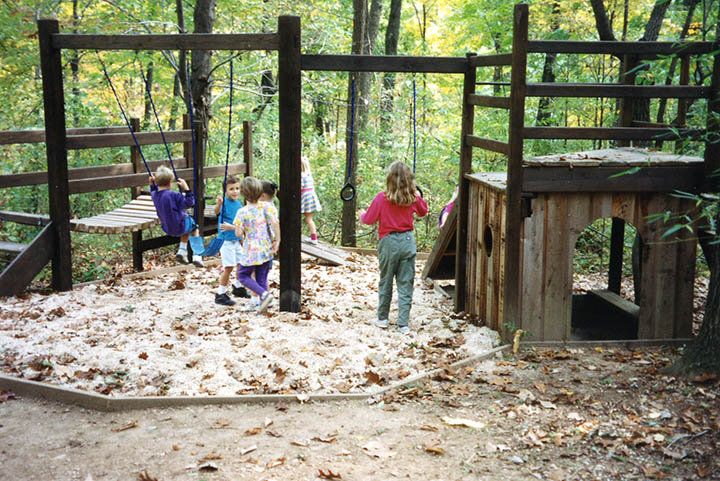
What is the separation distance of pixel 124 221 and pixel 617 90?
263 inches

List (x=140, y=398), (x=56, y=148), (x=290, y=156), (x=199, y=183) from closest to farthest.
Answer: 1. (x=140, y=398)
2. (x=290, y=156)
3. (x=56, y=148)
4. (x=199, y=183)

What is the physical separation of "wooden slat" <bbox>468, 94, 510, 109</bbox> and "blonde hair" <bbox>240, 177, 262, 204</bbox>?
2735 millimetres

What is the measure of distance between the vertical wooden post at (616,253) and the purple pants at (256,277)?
4496 millimetres

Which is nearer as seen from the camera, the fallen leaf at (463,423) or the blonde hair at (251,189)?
the fallen leaf at (463,423)

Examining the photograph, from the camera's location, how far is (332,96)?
1656 centimetres

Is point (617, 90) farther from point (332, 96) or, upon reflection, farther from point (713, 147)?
point (332, 96)

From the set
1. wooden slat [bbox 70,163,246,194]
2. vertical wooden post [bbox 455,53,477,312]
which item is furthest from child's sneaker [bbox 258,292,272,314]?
wooden slat [bbox 70,163,246,194]

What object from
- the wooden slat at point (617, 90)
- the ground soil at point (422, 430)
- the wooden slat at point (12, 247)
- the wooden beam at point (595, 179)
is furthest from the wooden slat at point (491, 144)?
the wooden slat at point (12, 247)

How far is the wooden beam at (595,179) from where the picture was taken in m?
6.95

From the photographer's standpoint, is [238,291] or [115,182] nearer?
[238,291]

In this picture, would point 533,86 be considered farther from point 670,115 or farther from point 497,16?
point 497,16

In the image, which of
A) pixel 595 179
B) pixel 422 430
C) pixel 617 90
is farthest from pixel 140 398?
pixel 617 90

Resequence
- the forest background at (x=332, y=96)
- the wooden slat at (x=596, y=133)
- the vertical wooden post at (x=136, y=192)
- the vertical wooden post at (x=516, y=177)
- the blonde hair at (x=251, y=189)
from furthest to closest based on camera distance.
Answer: the forest background at (x=332, y=96) < the vertical wooden post at (x=136, y=192) < the blonde hair at (x=251, y=189) < the wooden slat at (x=596, y=133) < the vertical wooden post at (x=516, y=177)

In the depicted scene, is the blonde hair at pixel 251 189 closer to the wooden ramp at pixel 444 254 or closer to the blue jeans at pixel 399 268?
the blue jeans at pixel 399 268
